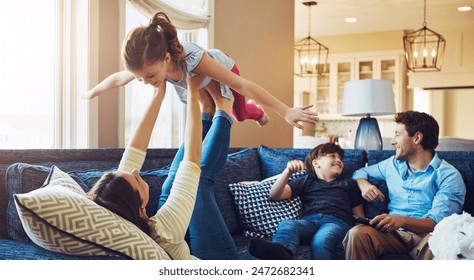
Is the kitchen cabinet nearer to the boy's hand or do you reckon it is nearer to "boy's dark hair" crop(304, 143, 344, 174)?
"boy's dark hair" crop(304, 143, 344, 174)

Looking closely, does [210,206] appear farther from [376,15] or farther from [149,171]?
[376,15]

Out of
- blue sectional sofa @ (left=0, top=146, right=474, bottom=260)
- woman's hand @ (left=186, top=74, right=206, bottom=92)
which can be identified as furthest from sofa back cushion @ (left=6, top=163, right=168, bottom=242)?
woman's hand @ (left=186, top=74, right=206, bottom=92)

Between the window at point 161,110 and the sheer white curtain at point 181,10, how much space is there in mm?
19

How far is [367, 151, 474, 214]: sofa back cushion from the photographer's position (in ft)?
5.02

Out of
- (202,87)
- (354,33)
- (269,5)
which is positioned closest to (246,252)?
(202,87)

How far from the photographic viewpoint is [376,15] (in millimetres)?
4809

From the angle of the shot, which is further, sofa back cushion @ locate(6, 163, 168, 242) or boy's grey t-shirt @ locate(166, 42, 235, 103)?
sofa back cushion @ locate(6, 163, 168, 242)

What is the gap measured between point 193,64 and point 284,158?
35.0 inches

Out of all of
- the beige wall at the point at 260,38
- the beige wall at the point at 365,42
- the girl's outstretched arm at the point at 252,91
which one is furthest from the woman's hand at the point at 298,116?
the beige wall at the point at 365,42

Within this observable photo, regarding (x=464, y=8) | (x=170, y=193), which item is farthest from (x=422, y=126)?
(x=464, y=8)

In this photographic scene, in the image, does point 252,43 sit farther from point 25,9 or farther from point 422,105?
point 422,105

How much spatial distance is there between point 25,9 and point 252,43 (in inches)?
24.4

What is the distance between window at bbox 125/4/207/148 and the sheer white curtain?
0.02 m

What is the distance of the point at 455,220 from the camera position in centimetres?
97
